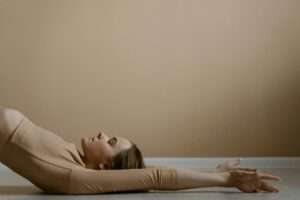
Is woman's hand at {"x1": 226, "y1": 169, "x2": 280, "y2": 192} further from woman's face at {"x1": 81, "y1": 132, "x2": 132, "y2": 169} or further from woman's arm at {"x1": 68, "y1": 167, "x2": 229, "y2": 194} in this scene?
woman's face at {"x1": 81, "y1": 132, "x2": 132, "y2": 169}

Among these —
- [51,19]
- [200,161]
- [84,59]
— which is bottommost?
[200,161]

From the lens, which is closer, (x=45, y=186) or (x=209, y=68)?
(x=45, y=186)

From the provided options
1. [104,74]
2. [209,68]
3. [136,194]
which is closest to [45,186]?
[136,194]

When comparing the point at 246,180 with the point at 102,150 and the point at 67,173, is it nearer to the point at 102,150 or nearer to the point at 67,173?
A: the point at 102,150

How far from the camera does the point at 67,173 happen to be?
2088 millimetres

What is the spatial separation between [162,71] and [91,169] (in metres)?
1.32

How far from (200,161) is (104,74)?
71cm

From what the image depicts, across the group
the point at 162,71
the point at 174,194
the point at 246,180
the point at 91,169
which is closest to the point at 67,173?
the point at 91,169

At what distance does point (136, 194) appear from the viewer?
7.02 ft

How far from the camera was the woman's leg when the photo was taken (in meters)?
2.11

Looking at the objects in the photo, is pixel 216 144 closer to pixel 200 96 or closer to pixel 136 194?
pixel 200 96

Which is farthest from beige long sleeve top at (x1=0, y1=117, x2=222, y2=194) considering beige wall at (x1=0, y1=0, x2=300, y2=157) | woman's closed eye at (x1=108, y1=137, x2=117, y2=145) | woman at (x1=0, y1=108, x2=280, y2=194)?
beige wall at (x1=0, y1=0, x2=300, y2=157)

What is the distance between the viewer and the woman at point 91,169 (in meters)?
2.09

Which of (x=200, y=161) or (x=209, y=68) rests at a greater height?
(x=209, y=68)
